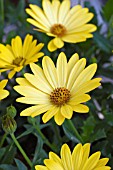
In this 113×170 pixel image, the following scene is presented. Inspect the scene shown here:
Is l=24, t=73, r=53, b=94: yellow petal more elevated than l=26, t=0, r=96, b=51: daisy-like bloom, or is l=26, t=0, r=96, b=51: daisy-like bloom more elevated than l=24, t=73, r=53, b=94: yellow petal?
l=26, t=0, r=96, b=51: daisy-like bloom

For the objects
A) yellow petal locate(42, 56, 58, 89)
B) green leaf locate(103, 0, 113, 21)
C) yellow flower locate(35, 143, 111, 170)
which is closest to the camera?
yellow flower locate(35, 143, 111, 170)

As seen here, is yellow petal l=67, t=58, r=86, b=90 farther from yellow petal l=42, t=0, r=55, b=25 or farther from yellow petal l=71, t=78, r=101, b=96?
yellow petal l=42, t=0, r=55, b=25

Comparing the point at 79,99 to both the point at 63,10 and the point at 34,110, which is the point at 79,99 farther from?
the point at 63,10

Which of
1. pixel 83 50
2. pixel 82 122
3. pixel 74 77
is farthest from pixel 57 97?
pixel 83 50

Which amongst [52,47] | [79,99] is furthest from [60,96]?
[52,47]

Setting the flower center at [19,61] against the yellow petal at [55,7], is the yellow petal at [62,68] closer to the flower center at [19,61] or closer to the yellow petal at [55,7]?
the flower center at [19,61]

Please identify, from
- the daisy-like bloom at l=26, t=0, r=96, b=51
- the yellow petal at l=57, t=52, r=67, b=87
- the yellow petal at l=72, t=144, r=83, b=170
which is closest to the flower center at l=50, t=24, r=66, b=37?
the daisy-like bloom at l=26, t=0, r=96, b=51
